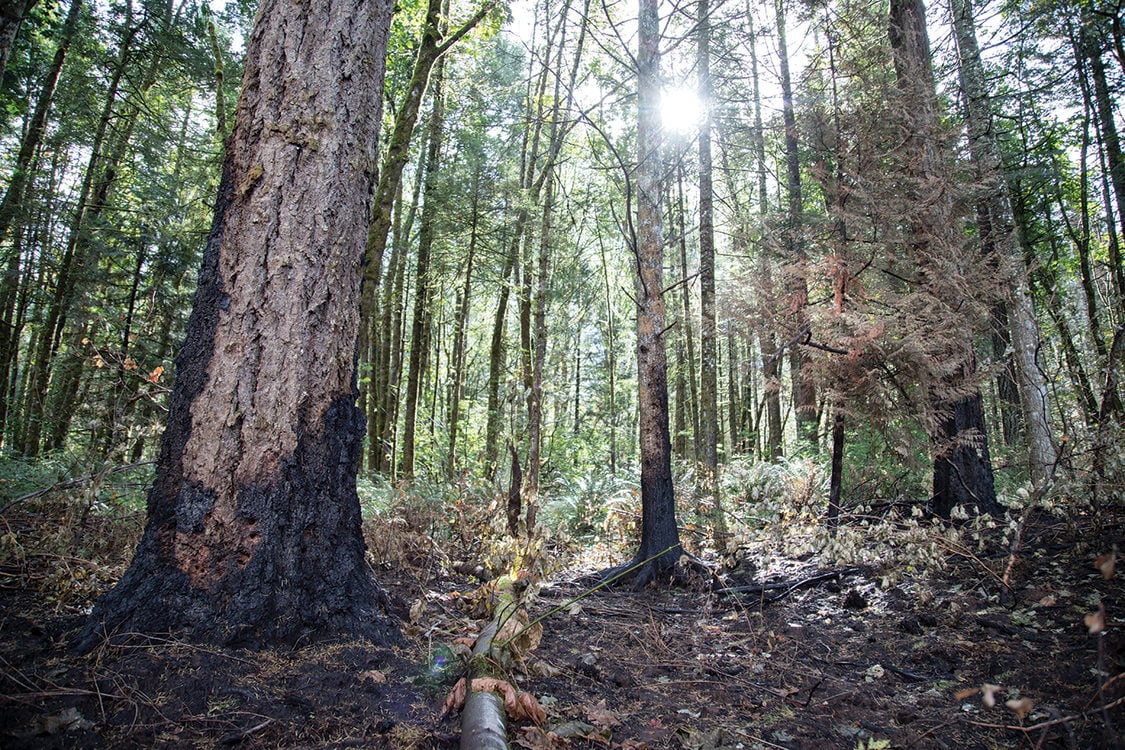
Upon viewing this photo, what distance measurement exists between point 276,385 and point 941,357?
242 inches

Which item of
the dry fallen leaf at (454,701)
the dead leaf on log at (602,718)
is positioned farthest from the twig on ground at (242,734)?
the dead leaf on log at (602,718)

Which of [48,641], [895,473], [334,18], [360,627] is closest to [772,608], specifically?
[360,627]

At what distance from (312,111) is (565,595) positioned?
4049 mm

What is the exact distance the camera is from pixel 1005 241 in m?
5.66

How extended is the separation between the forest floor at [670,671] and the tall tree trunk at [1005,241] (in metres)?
2.12

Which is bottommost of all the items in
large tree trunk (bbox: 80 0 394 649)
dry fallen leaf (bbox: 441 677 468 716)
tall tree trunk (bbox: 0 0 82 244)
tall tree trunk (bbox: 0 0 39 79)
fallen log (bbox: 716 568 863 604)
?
fallen log (bbox: 716 568 863 604)

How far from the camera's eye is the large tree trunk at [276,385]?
236 cm

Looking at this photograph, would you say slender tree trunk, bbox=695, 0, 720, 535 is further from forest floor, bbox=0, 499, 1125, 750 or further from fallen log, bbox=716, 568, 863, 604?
forest floor, bbox=0, 499, 1125, 750

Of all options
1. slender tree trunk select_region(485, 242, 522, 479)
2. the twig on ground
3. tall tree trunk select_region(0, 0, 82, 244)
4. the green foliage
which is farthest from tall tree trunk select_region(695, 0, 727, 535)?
tall tree trunk select_region(0, 0, 82, 244)

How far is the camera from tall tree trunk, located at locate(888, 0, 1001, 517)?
5.56 m

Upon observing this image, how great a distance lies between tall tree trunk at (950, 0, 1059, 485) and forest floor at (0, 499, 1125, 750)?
6.96 ft

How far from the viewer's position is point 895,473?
920 cm

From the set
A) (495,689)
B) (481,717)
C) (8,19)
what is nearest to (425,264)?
(8,19)

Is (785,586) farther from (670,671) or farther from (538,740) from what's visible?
(538,740)
